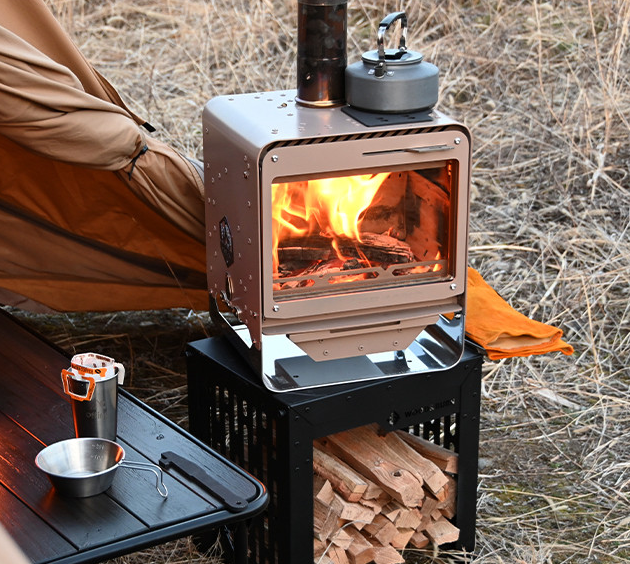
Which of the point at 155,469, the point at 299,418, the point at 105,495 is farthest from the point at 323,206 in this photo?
the point at 105,495

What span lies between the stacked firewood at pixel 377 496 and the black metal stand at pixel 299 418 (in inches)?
2.8

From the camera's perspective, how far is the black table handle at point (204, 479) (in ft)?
6.97

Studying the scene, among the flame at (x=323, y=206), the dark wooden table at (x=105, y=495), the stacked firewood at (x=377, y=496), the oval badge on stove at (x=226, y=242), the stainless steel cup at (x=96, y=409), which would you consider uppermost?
the flame at (x=323, y=206)

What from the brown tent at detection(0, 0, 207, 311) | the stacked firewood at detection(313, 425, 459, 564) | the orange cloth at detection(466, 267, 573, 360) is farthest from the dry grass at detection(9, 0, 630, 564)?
the orange cloth at detection(466, 267, 573, 360)

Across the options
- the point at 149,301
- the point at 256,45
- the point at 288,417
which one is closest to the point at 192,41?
the point at 256,45

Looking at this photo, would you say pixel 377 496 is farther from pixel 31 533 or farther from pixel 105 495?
pixel 31 533

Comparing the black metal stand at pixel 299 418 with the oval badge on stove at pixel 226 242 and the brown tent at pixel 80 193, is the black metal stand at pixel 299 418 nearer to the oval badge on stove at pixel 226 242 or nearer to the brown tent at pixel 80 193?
the oval badge on stove at pixel 226 242

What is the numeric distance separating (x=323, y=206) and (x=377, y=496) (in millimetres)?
766

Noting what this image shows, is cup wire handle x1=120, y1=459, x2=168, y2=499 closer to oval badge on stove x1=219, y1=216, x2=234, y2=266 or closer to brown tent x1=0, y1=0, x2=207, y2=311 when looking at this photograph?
oval badge on stove x1=219, y1=216, x2=234, y2=266

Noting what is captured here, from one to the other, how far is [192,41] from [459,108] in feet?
5.28

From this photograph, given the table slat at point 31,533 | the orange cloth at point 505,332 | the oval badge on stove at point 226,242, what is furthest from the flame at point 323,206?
the table slat at point 31,533

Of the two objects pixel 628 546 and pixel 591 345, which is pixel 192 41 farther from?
pixel 628 546

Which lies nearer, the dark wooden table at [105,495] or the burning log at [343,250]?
the dark wooden table at [105,495]

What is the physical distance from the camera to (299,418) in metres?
2.49
